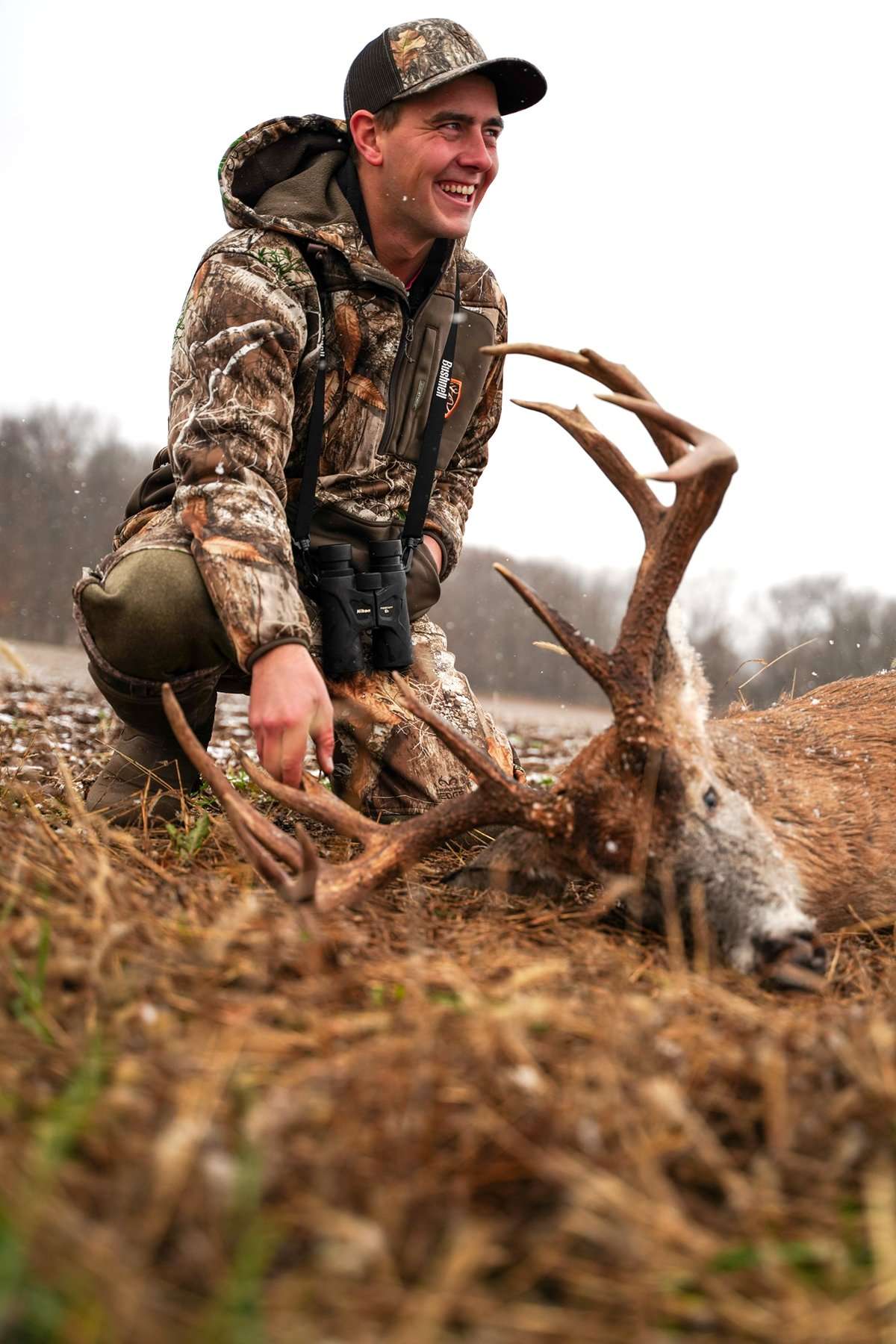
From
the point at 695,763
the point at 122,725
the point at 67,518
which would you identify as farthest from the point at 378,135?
the point at 67,518

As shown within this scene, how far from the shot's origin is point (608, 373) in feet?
9.15

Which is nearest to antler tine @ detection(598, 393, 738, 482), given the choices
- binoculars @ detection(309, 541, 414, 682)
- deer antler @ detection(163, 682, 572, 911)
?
deer antler @ detection(163, 682, 572, 911)

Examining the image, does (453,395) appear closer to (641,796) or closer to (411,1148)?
(641,796)

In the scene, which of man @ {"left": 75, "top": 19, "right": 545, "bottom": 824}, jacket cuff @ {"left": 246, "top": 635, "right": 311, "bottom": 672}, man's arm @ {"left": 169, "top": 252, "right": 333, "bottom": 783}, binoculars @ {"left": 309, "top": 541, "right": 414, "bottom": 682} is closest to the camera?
man's arm @ {"left": 169, "top": 252, "right": 333, "bottom": 783}

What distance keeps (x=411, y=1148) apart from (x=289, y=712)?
5.36 feet

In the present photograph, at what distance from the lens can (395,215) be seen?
4164mm

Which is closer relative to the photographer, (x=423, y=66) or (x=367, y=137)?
(x=423, y=66)

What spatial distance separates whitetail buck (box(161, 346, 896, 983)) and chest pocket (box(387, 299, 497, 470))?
160cm

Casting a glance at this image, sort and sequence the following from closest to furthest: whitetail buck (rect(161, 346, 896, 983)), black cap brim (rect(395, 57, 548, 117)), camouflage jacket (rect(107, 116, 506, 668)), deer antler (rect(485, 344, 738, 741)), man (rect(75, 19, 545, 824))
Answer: whitetail buck (rect(161, 346, 896, 983)) < deer antler (rect(485, 344, 738, 741)) < camouflage jacket (rect(107, 116, 506, 668)) < man (rect(75, 19, 545, 824)) < black cap brim (rect(395, 57, 548, 117))

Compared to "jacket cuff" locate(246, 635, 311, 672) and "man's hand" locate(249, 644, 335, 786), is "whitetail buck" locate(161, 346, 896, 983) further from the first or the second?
"jacket cuff" locate(246, 635, 311, 672)

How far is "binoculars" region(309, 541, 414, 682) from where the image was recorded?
13.9 ft

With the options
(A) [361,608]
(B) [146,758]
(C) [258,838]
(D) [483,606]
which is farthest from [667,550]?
(D) [483,606]

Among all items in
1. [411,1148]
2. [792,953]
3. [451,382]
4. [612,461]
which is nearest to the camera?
[411,1148]

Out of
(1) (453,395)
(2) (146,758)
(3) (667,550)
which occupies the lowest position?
(2) (146,758)
